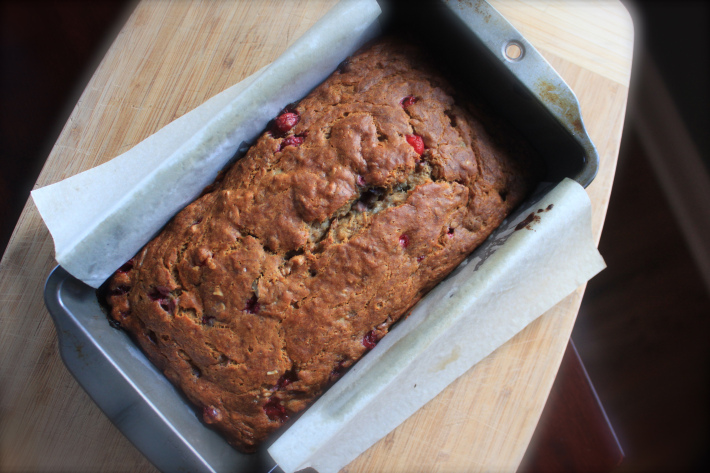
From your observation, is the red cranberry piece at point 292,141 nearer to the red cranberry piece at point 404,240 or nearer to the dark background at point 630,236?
the red cranberry piece at point 404,240

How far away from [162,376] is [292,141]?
2.34ft

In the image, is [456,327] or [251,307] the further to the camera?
[456,327]

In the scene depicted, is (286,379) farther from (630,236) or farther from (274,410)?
(630,236)

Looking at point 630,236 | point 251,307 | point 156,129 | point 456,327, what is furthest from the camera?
point 630,236

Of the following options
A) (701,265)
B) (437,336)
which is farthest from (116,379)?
(701,265)

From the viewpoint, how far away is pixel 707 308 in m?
2.00

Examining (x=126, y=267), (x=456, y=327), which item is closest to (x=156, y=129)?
(x=126, y=267)

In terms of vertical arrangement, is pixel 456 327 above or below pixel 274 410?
below

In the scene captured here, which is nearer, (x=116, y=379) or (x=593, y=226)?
(x=116, y=379)

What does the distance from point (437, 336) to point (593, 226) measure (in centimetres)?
68

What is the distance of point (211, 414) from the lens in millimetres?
1209

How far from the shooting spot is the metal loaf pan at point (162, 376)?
3.51 feet

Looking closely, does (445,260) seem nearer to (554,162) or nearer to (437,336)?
(437,336)

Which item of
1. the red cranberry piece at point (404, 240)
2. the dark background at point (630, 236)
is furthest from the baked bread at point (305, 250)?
the dark background at point (630, 236)
